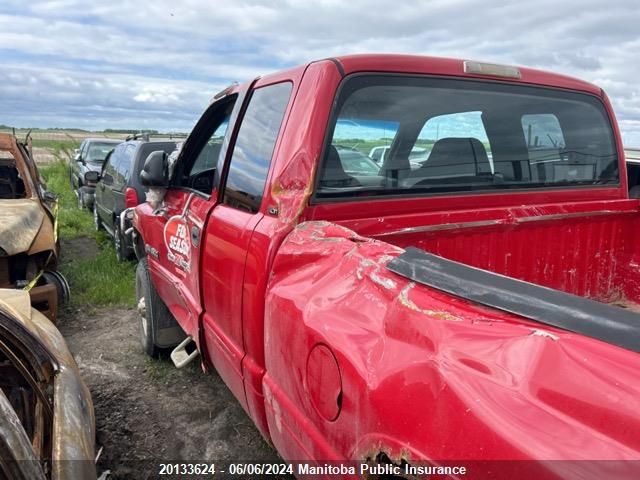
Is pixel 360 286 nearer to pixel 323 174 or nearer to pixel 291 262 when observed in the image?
pixel 291 262

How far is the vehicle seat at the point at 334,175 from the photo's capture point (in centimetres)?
221

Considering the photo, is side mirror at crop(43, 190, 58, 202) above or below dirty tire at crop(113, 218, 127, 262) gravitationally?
above

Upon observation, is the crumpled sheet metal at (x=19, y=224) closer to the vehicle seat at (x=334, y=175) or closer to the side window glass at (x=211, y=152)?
the side window glass at (x=211, y=152)

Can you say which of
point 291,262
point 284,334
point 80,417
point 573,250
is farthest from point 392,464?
point 573,250

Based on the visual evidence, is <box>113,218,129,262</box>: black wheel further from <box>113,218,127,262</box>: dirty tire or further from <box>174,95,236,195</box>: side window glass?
<box>174,95,236,195</box>: side window glass

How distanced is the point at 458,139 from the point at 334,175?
2.87 ft

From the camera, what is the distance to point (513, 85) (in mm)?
2717

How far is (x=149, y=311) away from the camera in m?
4.14

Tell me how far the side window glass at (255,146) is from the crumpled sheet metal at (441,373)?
0.66 m

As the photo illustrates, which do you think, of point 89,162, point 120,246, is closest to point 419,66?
point 120,246

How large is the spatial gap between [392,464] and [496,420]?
0.37m

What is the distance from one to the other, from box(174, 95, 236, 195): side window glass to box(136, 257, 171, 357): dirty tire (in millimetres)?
1010

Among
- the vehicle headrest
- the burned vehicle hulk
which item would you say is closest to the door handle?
the vehicle headrest

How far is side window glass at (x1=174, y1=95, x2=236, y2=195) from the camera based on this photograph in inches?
125
